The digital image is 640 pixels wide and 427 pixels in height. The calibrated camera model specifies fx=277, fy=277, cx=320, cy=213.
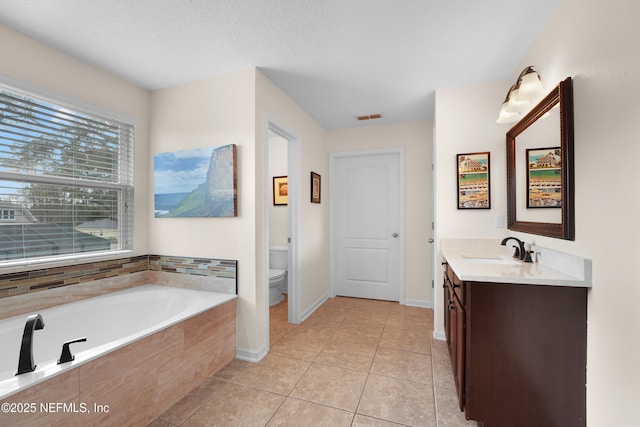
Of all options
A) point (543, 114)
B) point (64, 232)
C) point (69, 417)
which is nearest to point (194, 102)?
point (64, 232)

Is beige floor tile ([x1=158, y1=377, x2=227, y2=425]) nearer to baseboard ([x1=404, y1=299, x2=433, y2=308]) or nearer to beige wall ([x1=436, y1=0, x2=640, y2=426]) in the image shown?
beige wall ([x1=436, y1=0, x2=640, y2=426])

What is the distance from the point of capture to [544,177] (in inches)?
67.8

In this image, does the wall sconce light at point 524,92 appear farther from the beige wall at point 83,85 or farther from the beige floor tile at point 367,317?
the beige wall at point 83,85

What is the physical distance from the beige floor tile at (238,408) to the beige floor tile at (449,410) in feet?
3.17

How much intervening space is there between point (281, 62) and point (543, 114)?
1.84m

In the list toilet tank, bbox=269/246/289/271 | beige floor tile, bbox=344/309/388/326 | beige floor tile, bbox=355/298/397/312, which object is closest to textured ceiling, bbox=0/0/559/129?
toilet tank, bbox=269/246/289/271

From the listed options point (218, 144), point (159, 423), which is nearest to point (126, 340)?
point (159, 423)

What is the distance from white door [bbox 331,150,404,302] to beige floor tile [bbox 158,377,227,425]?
224cm

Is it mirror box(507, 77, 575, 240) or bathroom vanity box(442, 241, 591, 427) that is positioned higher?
mirror box(507, 77, 575, 240)

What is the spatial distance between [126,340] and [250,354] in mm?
1022

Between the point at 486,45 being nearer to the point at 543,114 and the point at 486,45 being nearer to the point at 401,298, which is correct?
the point at 543,114

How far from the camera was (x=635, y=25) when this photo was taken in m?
1.03

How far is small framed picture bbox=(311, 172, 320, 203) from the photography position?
3.34 m

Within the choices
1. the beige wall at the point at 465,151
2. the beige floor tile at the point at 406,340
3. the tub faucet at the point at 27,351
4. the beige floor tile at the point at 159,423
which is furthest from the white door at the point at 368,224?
the tub faucet at the point at 27,351
